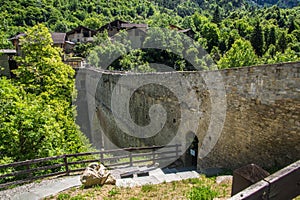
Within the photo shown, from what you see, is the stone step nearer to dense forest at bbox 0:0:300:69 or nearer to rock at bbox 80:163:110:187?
rock at bbox 80:163:110:187

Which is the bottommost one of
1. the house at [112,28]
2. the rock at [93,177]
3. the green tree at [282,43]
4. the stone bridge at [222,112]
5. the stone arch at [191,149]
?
the stone arch at [191,149]

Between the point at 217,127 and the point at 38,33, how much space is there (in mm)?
12118

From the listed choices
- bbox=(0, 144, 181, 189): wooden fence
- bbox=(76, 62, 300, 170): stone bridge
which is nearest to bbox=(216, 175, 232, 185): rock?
bbox=(76, 62, 300, 170): stone bridge

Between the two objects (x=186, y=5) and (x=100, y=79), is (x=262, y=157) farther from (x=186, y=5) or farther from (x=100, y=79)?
(x=186, y=5)

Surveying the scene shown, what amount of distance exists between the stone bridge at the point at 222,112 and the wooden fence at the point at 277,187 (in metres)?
4.69

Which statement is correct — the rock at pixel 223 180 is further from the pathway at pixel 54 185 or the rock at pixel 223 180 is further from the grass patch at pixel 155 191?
the pathway at pixel 54 185

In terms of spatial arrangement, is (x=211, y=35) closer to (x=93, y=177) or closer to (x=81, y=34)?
(x=81, y=34)

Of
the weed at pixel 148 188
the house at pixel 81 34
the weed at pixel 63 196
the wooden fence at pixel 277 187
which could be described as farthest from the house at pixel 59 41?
the wooden fence at pixel 277 187

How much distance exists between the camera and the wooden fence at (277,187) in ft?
5.08

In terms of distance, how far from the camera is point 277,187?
1.66 metres

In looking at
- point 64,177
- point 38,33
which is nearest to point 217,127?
point 64,177

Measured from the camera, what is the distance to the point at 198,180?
648 cm

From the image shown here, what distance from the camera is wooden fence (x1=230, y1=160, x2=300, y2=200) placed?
1547 mm

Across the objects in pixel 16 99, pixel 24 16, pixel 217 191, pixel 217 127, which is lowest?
pixel 217 191
